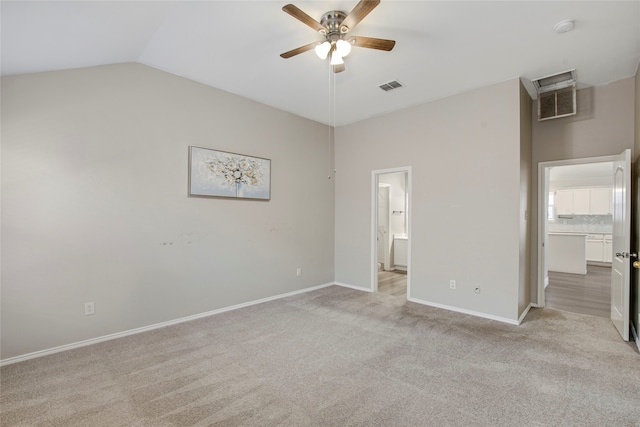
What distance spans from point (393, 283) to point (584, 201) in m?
6.47

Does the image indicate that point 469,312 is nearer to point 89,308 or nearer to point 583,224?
point 89,308

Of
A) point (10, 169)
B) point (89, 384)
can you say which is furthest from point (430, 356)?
point (10, 169)

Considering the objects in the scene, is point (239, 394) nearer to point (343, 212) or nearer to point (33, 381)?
point (33, 381)

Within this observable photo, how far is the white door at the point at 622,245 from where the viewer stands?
2963 millimetres

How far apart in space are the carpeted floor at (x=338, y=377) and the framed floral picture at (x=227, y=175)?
1686 mm

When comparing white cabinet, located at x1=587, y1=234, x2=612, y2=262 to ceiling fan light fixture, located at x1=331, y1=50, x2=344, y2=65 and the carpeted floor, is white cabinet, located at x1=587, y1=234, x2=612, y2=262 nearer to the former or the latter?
the carpeted floor

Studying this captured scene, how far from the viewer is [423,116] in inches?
169

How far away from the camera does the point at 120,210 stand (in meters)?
3.04

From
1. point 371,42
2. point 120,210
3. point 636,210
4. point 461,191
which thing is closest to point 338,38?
point 371,42

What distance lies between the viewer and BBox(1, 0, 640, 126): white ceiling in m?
2.24

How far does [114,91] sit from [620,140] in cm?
587

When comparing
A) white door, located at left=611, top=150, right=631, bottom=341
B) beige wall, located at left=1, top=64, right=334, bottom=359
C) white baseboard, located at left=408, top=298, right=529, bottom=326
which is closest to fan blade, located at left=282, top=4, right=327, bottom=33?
beige wall, located at left=1, top=64, right=334, bottom=359

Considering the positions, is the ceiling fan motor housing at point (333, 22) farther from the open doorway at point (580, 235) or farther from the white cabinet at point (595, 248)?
the white cabinet at point (595, 248)

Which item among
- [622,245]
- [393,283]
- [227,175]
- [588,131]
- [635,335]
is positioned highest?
[588,131]
